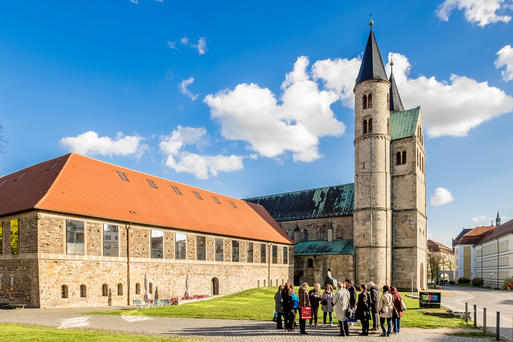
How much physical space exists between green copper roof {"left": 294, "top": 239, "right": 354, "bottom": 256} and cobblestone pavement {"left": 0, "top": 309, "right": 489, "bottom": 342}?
32370 millimetres

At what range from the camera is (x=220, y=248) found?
3912 centimetres

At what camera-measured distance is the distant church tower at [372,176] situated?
45719 millimetres

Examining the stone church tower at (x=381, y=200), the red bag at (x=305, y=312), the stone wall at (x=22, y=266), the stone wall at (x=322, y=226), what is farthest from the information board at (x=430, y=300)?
the stone wall at (x=322, y=226)

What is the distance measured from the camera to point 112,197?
3136 cm

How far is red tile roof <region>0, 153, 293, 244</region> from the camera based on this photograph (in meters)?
27.5

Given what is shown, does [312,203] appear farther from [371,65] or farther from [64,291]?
[64,291]

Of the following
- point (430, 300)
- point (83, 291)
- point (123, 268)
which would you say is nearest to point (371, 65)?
point (430, 300)

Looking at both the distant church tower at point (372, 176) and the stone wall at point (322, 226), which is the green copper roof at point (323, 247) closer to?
the stone wall at point (322, 226)

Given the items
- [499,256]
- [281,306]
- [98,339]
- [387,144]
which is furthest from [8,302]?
[499,256]

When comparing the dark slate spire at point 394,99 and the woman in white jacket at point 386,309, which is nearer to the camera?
the woman in white jacket at point 386,309

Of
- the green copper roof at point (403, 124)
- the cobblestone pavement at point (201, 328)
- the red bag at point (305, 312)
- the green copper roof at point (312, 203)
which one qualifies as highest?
the green copper roof at point (403, 124)

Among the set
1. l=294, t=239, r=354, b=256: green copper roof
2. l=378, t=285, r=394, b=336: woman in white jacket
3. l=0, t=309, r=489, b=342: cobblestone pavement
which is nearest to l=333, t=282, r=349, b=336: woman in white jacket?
l=0, t=309, r=489, b=342: cobblestone pavement

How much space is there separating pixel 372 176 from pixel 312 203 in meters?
13.1

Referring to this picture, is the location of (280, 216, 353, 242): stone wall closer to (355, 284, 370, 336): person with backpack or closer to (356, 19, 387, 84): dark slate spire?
(356, 19, 387, 84): dark slate spire
